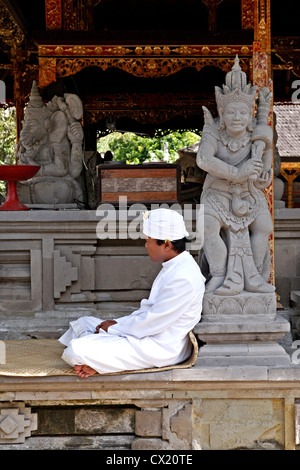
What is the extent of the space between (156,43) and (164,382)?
496 centimetres

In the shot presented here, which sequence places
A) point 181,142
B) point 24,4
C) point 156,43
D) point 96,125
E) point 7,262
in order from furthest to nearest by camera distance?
point 181,142 < point 96,125 < point 24,4 < point 156,43 < point 7,262

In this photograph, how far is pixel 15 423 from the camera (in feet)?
13.3

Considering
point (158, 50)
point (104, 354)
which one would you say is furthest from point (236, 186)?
point (158, 50)

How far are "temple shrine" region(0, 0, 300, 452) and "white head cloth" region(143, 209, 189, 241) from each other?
0.63 m

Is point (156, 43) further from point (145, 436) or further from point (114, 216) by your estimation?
point (145, 436)

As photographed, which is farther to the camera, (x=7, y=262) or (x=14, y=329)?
(x=7, y=262)

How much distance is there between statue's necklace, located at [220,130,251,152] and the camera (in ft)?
14.8

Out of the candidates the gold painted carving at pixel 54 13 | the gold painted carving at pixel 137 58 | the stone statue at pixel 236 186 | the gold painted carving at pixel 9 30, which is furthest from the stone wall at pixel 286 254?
the gold painted carving at pixel 9 30

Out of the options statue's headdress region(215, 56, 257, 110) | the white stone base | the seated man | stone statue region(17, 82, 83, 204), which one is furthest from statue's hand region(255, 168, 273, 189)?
stone statue region(17, 82, 83, 204)

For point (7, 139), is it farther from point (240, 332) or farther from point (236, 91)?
point (240, 332)

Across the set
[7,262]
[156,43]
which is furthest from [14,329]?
[156,43]

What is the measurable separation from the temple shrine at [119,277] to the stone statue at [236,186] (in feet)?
1.04

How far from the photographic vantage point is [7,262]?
577cm

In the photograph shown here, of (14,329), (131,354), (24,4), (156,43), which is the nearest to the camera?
(131,354)
